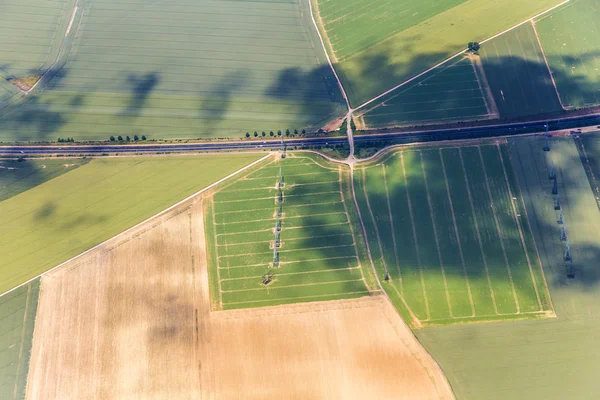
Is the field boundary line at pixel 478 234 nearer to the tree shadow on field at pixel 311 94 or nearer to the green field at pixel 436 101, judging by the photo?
the green field at pixel 436 101

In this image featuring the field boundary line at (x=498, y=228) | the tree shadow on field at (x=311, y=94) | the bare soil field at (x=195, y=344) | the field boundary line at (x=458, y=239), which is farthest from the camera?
the tree shadow on field at (x=311, y=94)

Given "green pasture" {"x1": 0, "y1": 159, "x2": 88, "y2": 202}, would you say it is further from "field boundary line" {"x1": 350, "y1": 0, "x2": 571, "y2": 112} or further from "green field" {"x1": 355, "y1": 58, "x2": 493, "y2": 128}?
"green field" {"x1": 355, "y1": 58, "x2": 493, "y2": 128}

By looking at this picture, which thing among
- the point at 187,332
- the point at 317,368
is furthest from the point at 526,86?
the point at 187,332

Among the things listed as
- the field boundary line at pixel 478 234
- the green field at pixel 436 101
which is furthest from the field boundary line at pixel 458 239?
the green field at pixel 436 101

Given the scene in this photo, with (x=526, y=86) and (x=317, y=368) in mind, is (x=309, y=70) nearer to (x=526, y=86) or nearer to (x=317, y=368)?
(x=526, y=86)

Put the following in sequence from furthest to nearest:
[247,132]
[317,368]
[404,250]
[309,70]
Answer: [309,70] → [247,132] → [404,250] → [317,368]

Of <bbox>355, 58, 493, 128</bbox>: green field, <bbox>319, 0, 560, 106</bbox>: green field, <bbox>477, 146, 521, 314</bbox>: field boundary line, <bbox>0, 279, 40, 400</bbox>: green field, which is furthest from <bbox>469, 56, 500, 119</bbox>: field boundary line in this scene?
<bbox>0, 279, 40, 400</bbox>: green field
